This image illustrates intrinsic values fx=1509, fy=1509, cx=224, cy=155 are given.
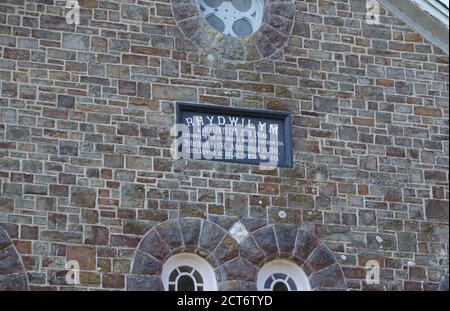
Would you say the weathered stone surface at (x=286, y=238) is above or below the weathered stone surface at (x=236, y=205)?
below

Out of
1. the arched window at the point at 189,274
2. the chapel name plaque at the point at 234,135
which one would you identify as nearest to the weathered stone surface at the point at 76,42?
the chapel name plaque at the point at 234,135

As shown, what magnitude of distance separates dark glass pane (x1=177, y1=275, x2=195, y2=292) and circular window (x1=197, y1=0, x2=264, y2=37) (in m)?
3.61

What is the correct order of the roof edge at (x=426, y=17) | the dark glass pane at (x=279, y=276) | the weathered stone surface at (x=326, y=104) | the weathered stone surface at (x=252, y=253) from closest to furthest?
1. the weathered stone surface at (x=252, y=253)
2. the dark glass pane at (x=279, y=276)
3. the weathered stone surface at (x=326, y=104)
4. the roof edge at (x=426, y=17)

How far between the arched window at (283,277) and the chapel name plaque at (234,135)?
137cm

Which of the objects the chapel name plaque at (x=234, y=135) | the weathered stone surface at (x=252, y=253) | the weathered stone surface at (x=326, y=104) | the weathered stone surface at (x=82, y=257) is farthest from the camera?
the weathered stone surface at (x=326, y=104)

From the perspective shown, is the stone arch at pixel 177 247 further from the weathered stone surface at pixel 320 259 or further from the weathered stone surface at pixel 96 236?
the weathered stone surface at pixel 320 259

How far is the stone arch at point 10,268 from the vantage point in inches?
734

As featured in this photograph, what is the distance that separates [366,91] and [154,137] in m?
3.19

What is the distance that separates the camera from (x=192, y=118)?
66.1 ft

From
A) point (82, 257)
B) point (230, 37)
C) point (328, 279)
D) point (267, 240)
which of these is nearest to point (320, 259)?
point (328, 279)

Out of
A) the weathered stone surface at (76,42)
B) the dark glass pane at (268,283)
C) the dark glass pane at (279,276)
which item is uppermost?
the weathered stone surface at (76,42)

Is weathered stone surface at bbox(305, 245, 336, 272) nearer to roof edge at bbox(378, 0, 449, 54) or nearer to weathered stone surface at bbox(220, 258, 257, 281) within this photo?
weathered stone surface at bbox(220, 258, 257, 281)

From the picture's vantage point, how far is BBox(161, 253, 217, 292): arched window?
19438 millimetres

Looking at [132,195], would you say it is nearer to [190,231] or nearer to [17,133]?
[190,231]
